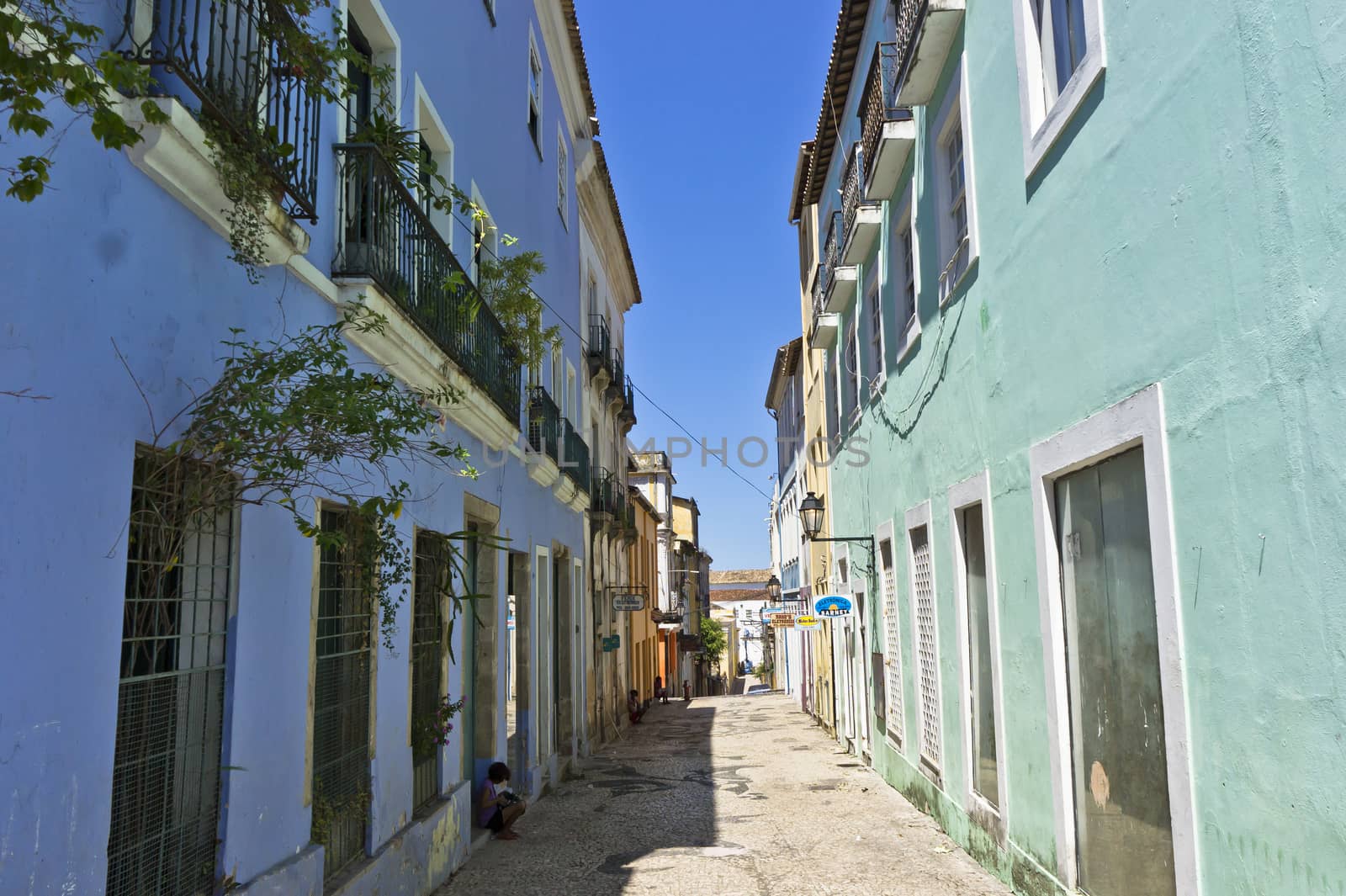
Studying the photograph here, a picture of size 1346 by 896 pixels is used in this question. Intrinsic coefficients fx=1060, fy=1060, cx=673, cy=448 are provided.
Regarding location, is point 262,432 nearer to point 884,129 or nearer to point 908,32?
point 908,32

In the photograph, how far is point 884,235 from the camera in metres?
11.6

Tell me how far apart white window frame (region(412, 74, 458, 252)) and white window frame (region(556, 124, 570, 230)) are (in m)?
6.78

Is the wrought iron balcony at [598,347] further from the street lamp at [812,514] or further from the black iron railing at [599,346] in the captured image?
the street lamp at [812,514]

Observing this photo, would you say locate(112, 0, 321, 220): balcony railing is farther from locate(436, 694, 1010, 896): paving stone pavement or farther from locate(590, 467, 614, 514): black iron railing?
locate(590, 467, 614, 514): black iron railing

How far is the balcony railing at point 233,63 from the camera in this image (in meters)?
3.76

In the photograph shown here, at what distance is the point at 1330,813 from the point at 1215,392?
1.57 metres

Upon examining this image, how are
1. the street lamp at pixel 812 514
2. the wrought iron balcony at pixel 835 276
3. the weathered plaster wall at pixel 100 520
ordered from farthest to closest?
the street lamp at pixel 812 514, the wrought iron balcony at pixel 835 276, the weathered plaster wall at pixel 100 520

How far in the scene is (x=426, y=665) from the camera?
27.3 feet

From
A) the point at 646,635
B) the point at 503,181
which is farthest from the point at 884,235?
the point at 646,635

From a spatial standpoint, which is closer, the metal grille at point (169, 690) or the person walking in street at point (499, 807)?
the metal grille at point (169, 690)

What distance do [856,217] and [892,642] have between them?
4.98m

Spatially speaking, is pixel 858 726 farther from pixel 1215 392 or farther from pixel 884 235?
pixel 1215 392

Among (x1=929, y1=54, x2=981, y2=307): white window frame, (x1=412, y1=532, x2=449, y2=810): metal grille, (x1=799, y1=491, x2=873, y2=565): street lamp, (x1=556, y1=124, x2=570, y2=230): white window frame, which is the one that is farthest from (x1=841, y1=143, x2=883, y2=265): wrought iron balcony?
(x1=412, y1=532, x2=449, y2=810): metal grille

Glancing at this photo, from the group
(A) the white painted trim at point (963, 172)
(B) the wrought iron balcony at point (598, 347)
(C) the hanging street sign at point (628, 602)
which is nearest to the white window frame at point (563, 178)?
(B) the wrought iron balcony at point (598, 347)
